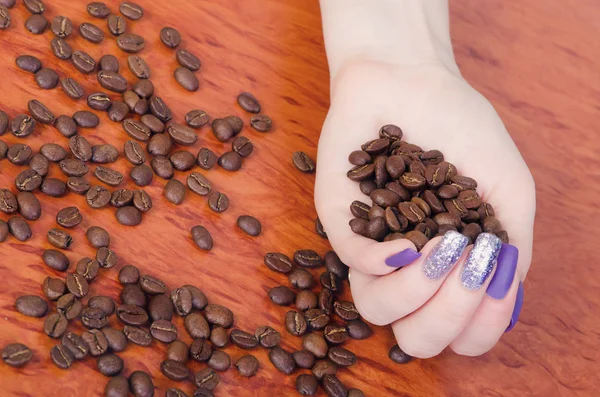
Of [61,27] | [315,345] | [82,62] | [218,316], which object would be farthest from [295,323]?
[61,27]

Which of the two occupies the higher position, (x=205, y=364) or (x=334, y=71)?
(x=334, y=71)

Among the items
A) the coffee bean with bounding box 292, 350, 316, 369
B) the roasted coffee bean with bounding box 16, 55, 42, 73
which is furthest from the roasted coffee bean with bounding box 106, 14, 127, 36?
the coffee bean with bounding box 292, 350, 316, 369

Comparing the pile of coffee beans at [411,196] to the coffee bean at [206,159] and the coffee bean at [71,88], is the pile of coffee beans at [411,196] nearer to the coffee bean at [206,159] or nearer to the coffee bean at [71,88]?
the coffee bean at [206,159]

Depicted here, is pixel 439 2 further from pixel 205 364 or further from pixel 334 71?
pixel 205 364

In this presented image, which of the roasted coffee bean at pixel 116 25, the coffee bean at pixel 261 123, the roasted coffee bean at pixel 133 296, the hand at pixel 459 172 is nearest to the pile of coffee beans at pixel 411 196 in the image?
the hand at pixel 459 172

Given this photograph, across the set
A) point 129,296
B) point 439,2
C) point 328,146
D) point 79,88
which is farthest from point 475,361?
point 79,88

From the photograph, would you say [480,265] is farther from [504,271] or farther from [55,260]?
[55,260]
